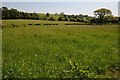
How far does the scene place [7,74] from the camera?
10.6 m

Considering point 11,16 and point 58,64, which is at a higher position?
point 11,16

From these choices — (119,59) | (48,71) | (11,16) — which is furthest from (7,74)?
(11,16)

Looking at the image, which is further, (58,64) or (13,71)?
(58,64)

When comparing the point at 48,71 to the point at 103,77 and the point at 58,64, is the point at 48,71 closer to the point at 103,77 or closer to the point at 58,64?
the point at 58,64

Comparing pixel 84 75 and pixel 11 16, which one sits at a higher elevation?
pixel 11 16

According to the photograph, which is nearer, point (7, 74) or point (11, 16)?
point (7, 74)

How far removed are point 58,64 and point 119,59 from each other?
4711 millimetres

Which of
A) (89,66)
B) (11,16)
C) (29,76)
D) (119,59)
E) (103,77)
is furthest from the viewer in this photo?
(11,16)

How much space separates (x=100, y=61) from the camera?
14.5m

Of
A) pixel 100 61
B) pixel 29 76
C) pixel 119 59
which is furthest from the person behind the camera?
pixel 119 59

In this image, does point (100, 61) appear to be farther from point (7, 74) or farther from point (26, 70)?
point (7, 74)

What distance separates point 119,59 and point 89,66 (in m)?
3.59

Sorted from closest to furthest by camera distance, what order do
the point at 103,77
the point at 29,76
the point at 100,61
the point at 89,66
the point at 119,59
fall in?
the point at 29,76
the point at 103,77
the point at 89,66
the point at 100,61
the point at 119,59

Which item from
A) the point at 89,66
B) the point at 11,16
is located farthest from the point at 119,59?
the point at 11,16
